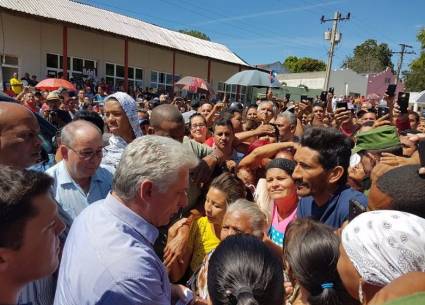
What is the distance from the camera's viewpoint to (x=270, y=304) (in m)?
1.43

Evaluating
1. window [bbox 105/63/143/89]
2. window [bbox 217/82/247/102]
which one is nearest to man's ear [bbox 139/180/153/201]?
window [bbox 105/63/143/89]

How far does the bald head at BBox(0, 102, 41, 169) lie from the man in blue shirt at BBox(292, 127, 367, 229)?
68.1 inches

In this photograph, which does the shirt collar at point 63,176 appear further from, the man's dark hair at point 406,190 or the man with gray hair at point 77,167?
the man's dark hair at point 406,190

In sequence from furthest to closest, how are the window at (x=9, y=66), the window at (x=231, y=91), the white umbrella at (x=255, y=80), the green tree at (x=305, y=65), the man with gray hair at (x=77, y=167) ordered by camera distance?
the green tree at (x=305, y=65) < the window at (x=231, y=91) < the window at (x=9, y=66) < the white umbrella at (x=255, y=80) < the man with gray hair at (x=77, y=167)

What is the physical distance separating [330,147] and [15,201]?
207cm

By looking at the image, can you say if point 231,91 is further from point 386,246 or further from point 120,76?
point 386,246

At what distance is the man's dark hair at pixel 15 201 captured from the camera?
1065 millimetres

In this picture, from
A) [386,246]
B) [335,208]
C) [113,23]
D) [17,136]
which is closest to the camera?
[386,246]

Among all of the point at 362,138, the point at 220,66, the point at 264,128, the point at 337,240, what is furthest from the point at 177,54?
the point at 337,240

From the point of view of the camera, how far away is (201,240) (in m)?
2.76

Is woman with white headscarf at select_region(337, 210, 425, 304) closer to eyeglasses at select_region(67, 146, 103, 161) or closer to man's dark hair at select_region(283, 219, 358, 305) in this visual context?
man's dark hair at select_region(283, 219, 358, 305)

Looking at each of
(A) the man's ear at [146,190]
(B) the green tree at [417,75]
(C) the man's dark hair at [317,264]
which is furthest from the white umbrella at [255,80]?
(B) the green tree at [417,75]

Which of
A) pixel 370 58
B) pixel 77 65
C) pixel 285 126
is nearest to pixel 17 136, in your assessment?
pixel 285 126

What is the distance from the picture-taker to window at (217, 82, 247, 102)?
85.6 ft
